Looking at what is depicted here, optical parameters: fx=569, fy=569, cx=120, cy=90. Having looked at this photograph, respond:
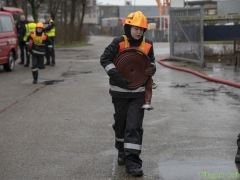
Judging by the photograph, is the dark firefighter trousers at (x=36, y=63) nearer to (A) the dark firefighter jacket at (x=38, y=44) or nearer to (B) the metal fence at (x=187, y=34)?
(A) the dark firefighter jacket at (x=38, y=44)

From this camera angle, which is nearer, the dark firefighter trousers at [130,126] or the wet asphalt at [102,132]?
the dark firefighter trousers at [130,126]

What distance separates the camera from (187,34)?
2042 cm

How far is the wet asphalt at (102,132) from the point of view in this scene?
6355 millimetres

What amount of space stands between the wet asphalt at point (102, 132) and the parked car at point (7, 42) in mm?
3775

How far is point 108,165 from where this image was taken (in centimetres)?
657

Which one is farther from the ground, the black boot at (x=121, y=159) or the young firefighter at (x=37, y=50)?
the young firefighter at (x=37, y=50)

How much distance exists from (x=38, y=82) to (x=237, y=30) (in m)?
8.30

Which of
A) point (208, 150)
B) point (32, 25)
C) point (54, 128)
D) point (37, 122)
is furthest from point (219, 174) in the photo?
point (32, 25)

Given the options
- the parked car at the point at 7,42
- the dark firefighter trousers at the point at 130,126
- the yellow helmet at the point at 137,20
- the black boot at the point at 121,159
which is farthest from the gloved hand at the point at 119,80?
the parked car at the point at 7,42

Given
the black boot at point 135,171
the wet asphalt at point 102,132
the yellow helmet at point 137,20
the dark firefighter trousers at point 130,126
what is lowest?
the wet asphalt at point 102,132

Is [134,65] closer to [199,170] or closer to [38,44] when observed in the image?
[199,170]

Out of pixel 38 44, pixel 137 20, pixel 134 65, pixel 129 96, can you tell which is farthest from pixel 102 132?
pixel 38 44

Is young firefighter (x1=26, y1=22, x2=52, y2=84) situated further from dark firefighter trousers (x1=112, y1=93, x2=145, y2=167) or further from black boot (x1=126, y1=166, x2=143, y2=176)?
black boot (x1=126, y1=166, x2=143, y2=176)

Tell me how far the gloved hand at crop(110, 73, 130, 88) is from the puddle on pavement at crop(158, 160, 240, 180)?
1.03m
